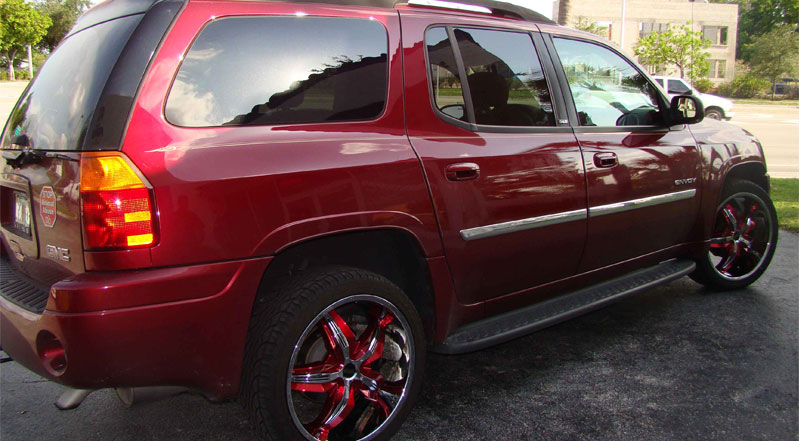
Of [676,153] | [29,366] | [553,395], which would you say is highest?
[676,153]

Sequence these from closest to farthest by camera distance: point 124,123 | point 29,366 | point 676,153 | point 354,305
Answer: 1. point 124,123
2. point 29,366
3. point 354,305
4. point 676,153

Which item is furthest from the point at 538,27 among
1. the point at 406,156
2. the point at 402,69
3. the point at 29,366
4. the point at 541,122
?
the point at 29,366

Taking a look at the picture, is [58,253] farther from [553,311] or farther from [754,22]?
[754,22]

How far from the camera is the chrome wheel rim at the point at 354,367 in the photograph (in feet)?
7.97

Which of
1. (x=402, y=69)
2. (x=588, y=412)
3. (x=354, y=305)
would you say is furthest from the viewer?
(x=588, y=412)

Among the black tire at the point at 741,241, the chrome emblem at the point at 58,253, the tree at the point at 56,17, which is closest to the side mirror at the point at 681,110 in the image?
the black tire at the point at 741,241

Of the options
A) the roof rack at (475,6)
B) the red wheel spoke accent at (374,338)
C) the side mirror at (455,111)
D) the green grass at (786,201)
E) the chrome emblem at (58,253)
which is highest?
the roof rack at (475,6)

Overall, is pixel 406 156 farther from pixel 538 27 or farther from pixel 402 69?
pixel 538 27

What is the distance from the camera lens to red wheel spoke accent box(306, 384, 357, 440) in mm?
2467

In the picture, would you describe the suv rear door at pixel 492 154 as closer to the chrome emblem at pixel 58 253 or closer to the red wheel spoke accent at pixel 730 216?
the chrome emblem at pixel 58 253

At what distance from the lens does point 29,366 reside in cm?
223

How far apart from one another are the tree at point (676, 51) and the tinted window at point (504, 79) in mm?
42147

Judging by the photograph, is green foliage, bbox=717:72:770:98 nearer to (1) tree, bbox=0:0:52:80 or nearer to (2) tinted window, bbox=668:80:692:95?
(2) tinted window, bbox=668:80:692:95

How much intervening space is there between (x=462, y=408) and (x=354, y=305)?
84cm
